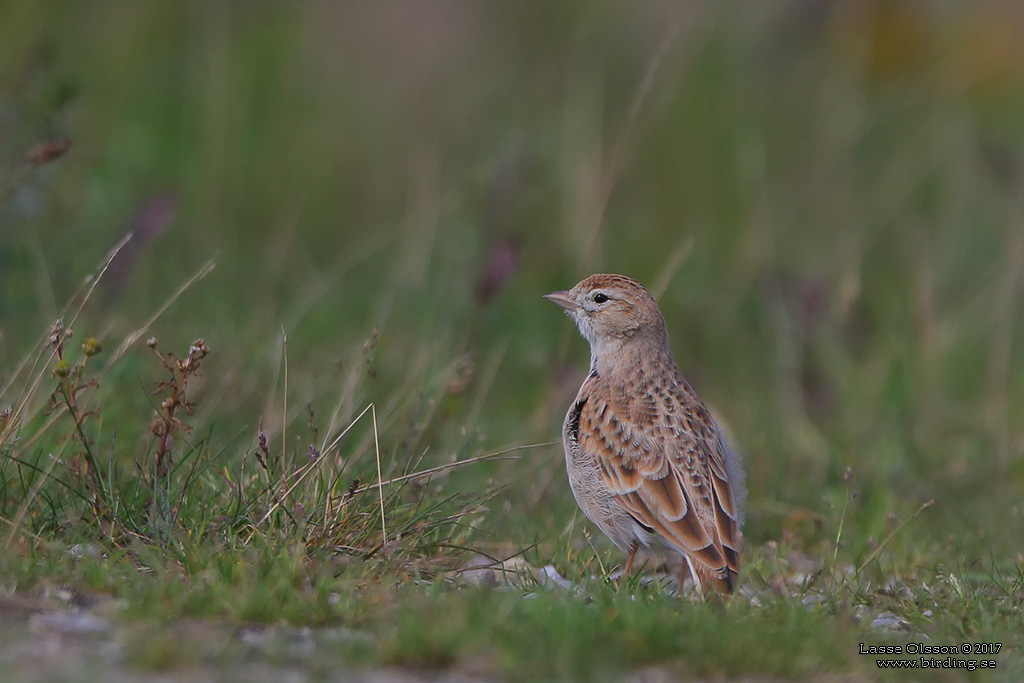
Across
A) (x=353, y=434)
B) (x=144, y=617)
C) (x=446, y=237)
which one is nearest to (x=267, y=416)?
(x=353, y=434)

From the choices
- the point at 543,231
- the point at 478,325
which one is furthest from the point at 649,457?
the point at 543,231

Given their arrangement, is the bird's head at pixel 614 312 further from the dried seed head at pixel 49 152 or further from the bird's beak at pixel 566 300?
the dried seed head at pixel 49 152

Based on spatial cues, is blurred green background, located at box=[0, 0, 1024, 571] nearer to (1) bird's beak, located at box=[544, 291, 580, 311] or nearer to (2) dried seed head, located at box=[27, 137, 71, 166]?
(1) bird's beak, located at box=[544, 291, 580, 311]

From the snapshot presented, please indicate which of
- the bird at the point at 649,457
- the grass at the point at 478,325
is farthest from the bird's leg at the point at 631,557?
the grass at the point at 478,325

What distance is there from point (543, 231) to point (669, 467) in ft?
18.0

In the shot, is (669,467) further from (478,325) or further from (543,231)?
(543,231)

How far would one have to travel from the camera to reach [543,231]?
35.5ft

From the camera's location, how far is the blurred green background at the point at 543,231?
7145 mm

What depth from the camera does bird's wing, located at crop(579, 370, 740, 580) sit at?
17.2 ft

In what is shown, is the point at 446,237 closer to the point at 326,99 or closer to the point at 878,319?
the point at 326,99

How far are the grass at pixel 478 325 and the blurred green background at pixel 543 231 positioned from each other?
38 millimetres

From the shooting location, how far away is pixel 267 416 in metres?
6.55

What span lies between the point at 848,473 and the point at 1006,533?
1839mm

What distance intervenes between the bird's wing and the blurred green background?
507 millimetres
